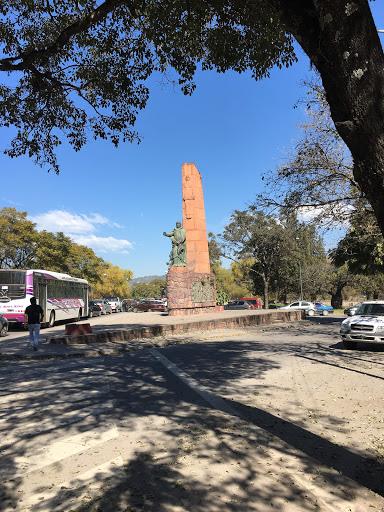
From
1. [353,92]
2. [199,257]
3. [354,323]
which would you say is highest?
[199,257]

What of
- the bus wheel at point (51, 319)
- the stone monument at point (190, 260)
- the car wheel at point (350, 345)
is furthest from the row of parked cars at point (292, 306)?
the car wheel at point (350, 345)

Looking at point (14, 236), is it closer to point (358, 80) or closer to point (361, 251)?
point (361, 251)

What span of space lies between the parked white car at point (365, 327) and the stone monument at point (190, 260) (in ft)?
42.9

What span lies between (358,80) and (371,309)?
10.6m

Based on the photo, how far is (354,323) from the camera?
11.2 meters

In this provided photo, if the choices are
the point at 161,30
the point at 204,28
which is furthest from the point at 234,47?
the point at 161,30

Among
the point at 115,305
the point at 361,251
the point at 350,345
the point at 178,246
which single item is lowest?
the point at 350,345

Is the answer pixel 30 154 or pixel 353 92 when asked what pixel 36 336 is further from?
pixel 353 92

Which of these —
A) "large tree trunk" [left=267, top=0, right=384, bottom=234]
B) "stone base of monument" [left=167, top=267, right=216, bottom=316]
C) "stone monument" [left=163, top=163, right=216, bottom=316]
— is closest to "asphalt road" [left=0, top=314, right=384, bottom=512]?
"large tree trunk" [left=267, top=0, right=384, bottom=234]

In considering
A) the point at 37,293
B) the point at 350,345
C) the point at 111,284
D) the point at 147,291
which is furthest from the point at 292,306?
the point at 147,291

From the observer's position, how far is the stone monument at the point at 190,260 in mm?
23766

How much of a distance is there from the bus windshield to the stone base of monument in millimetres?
8387

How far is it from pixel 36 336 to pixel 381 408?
9.16 m

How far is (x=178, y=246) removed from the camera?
2445 centimetres
